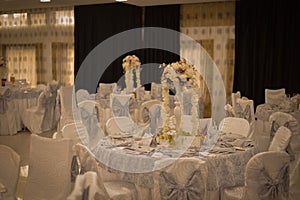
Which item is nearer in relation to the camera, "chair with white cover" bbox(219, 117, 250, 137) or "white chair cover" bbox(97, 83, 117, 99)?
"chair with white cover" bbox(219, 117, 250, 137)

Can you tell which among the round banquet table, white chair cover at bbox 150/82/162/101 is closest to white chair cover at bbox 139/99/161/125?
white chair cover at bbox 150/82/162/101

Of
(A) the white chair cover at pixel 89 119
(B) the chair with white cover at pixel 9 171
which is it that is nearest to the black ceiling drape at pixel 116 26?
(A) the white chair cover at pixel 89 119

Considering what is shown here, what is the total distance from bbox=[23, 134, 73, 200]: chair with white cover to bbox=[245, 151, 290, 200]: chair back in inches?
62.1

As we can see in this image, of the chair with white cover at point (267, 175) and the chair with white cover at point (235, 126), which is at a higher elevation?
the chair with white cover at point (235, 126)

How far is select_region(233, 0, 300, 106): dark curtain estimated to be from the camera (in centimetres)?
1048

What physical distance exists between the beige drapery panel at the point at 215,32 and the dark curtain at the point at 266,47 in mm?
230

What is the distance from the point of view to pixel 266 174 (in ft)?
11.7

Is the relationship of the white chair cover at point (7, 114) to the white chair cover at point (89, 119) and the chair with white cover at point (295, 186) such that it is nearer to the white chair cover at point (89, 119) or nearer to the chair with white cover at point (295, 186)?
the white chair cover at point (89, 119)

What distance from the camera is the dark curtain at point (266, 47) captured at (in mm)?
10477

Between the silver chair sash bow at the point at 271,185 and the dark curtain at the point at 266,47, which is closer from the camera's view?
the silver chair sash bow at the point at 271,185

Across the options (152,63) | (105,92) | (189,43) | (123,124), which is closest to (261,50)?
(189,43)

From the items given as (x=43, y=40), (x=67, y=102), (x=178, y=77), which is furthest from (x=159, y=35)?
(x=178, y=77)

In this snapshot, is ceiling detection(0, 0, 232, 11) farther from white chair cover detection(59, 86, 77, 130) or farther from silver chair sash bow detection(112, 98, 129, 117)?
silver chair sash bow detection(112, 98, 129, 117)

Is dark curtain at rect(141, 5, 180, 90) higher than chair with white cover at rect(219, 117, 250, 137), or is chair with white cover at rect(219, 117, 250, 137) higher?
dark curtain at rect(141, 5, 180, 90)
